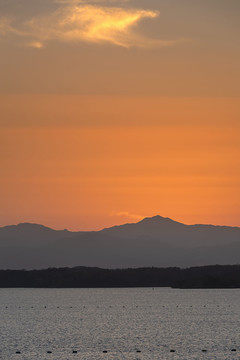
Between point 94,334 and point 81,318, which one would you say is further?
point 81,318

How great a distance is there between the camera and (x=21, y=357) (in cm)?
8844

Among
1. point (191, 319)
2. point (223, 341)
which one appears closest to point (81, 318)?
point (191, 319)

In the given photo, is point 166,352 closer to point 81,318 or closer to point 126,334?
point 126,334

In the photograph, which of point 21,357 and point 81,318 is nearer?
point 21,357

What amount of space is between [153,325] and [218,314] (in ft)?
138

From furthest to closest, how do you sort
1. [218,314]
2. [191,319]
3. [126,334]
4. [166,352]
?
[218,314] → [191,319] → [126,334] → [166,352]

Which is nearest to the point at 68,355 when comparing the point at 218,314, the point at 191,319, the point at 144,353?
the point at 144,353

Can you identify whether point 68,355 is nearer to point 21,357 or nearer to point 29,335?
point 21,357

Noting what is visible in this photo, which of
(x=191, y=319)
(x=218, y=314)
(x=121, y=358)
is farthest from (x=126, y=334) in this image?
(x=218, y=314)

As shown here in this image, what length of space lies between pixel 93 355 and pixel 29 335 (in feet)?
103

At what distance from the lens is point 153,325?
137875mm

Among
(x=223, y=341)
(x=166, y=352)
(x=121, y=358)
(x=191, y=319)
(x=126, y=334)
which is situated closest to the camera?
(x=121, y=358)

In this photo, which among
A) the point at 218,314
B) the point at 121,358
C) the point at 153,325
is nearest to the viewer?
the point at 121,358

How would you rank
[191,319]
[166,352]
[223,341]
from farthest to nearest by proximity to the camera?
[191,319] < [223,341] < [166,352]
